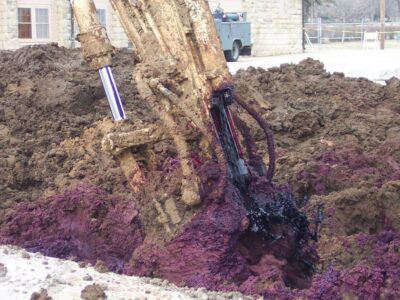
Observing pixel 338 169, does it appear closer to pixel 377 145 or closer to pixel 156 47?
pixel 377 145

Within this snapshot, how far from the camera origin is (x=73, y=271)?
213 inches

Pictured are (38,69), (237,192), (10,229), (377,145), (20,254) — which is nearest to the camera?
(237,192)

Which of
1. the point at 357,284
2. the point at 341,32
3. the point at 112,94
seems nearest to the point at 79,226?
the point at 112,94

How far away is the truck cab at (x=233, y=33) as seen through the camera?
33906 millimetres

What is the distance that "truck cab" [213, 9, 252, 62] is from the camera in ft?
111

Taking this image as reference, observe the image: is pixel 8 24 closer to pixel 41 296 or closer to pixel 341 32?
pixel 41 296

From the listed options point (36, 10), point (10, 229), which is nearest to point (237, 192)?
point (10, 229)

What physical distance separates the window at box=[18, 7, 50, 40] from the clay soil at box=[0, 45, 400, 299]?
64.8 ft

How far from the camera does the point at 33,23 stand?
3162 centimetres

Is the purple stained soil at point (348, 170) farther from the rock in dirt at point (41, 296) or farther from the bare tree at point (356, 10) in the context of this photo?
the bare tree at point (356, 10)

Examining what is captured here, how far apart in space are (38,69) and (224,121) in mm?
5412

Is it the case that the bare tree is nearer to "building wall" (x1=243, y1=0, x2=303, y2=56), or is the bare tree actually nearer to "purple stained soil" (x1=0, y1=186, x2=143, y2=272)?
"building wall" (x1=243, y1=0, x2=303, y2=56)

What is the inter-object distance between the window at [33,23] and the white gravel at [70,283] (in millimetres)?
26718

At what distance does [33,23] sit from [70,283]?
27509 mm
